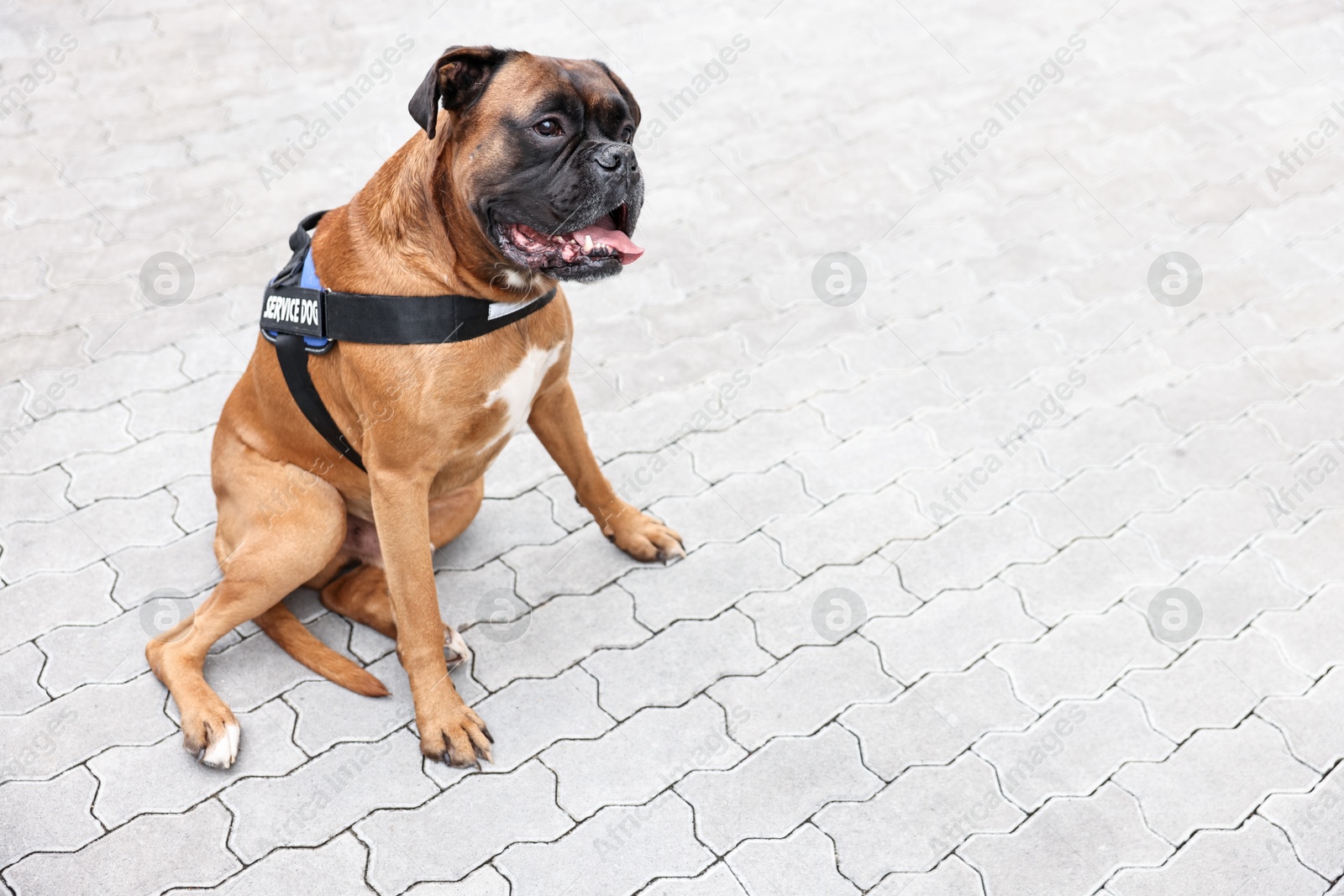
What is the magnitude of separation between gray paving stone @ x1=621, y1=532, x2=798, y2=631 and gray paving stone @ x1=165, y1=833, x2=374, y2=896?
119cm

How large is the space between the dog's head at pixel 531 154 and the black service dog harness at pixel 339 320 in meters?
0.20

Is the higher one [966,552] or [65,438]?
[966,552]

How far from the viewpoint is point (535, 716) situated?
3.26m

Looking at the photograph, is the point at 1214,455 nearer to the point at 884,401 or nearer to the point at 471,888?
the point at 884,401

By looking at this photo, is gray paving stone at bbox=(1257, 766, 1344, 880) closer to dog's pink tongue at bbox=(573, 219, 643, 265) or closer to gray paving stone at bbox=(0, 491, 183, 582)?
dog's pink tongue at bbox=(573, 219, 643, 265)

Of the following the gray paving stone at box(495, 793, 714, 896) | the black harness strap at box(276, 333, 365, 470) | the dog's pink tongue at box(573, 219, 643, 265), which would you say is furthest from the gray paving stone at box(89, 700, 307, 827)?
the dog's pink tongue at box(573, 219, 643, 265)

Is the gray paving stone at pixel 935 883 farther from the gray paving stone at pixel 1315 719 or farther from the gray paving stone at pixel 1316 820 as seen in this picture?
the gray paving stone at pixel 1315 719

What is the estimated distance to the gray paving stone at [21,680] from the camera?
10.5 feet

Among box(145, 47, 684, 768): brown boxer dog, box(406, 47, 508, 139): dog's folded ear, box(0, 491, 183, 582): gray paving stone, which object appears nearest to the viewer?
box(406, 47, 508, 139): dog's folded ear

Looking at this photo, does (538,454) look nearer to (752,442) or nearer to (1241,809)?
(752,442)

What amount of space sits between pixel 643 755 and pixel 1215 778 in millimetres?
1684

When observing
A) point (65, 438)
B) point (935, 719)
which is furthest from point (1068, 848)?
point (65, 438)

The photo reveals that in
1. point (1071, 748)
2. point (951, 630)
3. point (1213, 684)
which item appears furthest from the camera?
point (951, 630)

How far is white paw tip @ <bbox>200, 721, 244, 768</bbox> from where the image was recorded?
3012mm
